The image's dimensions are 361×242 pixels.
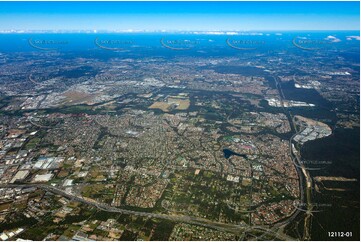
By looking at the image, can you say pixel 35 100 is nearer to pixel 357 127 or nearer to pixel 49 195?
pixel 49 195

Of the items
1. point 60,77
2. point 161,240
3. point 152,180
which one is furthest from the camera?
point 60,77

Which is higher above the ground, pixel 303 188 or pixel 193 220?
pixel 193 220

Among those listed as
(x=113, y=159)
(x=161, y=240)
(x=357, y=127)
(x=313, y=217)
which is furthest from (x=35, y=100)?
(x=357, y=127)

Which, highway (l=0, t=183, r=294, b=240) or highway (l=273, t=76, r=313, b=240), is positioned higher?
highway (l=0, t=183, r=294, b=240)

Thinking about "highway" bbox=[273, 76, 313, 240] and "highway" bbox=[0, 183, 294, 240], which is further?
"highway" bbox=[273, 76, 313, 240]

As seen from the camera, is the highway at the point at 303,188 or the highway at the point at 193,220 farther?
the highway at the point at 303,188

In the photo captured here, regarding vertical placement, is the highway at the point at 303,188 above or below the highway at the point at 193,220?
below

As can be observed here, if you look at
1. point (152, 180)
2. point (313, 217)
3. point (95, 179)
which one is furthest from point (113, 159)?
point (313, 217)

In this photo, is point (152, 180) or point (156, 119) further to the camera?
point (156, 119)

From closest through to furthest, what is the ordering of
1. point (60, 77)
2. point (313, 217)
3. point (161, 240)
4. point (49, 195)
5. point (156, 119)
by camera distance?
point (161, 240), point (313, 217), point (49, 195), point (156, 119), point (60, 77)

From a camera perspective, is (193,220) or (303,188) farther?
(303,188)
